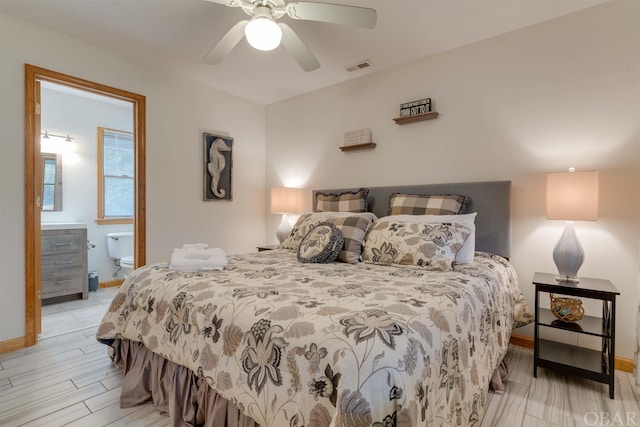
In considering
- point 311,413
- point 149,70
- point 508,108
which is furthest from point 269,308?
point 149,70

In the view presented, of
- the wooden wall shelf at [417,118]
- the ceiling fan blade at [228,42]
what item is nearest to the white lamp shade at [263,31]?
the ceiling fan blade at [228,42]

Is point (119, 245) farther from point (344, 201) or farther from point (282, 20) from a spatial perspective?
point (282, 20)

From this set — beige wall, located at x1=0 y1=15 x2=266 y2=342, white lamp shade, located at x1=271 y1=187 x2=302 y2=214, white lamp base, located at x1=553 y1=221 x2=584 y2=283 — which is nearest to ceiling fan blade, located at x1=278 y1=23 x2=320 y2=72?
white lamp shade, located at x1=271 y1=187 x2=302 y2=214

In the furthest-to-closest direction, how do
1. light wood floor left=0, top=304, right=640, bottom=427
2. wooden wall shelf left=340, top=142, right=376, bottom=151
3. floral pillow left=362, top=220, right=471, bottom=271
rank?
1. wooden wall shelf left=340, top=142, right=376, bottom=151
2. floral pillow left=362, top=220, right=471, bottom=271
3. light wood floor left=0, top=304, right=640, bottom=427

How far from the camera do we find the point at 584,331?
1840mm

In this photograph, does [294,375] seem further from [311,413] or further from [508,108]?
[508,108]

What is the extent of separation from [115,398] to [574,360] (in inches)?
110

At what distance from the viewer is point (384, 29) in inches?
95.0

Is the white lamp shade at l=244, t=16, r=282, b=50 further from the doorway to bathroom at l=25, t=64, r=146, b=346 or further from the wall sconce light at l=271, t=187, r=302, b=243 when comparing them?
the wall sconce light at l=271, t=187, r=302, b=243

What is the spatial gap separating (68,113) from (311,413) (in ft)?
15.8

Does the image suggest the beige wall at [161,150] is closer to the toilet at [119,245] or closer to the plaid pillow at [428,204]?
the toilet at [119,245]

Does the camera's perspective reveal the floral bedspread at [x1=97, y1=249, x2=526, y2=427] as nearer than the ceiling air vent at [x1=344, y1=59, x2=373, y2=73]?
Yes

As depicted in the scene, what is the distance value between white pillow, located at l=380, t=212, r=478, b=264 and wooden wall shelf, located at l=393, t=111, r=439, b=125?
969mm

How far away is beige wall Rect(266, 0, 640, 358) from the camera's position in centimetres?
205
